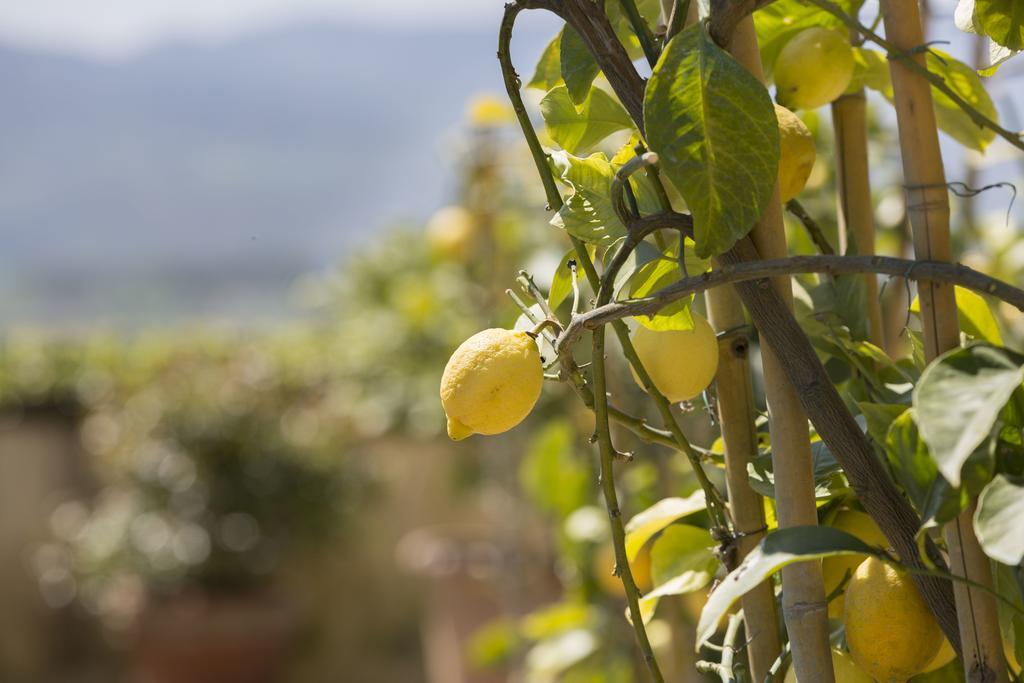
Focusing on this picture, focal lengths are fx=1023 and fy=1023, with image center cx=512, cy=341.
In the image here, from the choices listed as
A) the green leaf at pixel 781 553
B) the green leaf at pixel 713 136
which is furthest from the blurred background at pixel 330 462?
the green leaf at pixel 781 553

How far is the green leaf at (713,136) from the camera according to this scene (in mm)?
291

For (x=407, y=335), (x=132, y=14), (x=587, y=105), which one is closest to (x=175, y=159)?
(x=132, y=14)

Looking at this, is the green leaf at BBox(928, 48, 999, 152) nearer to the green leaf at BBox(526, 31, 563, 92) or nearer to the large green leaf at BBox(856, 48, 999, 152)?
the large green leaf at BBox(856, 48, 999, 152)

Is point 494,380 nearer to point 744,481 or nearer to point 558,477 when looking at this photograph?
point 744,481

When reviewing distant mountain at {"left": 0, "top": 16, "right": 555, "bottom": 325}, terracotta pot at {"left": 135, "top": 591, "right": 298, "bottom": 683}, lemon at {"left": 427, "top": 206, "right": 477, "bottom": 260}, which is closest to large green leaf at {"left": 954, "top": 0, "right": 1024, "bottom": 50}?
lemon at {"left": 427, "top": 206, "right": 477, "bottom": 260}

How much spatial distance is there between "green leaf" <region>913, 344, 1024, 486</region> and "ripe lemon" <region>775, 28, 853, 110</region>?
164 millimetres

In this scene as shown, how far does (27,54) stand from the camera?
770 centimetres

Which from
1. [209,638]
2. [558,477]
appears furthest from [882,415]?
[209,638]

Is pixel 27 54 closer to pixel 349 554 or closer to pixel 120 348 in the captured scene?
pixel 120 348

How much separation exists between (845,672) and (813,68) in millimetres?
226

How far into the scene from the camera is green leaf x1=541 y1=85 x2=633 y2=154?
399 millimetres

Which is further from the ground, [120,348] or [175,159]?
[175,159]

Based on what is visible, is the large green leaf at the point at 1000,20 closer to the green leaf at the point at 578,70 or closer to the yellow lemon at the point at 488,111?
the green leaf at the point at 578,70

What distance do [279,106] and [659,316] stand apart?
8.07 metres
